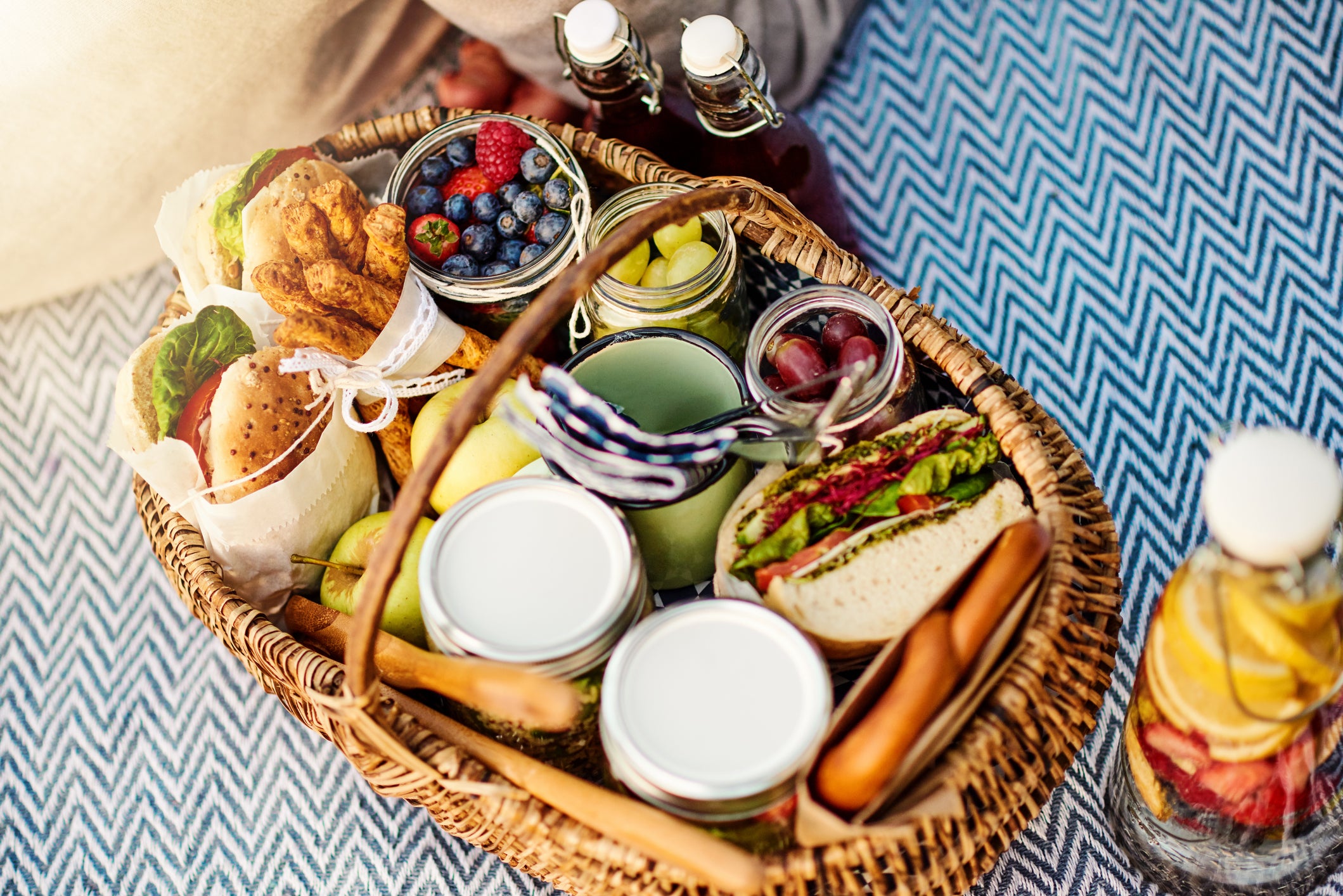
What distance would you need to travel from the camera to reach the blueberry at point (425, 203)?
2.72 feet

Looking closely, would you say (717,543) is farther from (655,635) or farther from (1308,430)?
(1308,430)

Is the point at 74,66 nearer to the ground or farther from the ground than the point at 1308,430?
nearer to the ground

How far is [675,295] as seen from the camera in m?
0.72

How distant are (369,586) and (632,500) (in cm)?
19

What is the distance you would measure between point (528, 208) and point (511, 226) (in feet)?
0.06

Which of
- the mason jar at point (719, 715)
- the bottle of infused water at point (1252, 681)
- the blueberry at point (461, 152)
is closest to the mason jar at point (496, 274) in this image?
the blueberry at point (461, 152)

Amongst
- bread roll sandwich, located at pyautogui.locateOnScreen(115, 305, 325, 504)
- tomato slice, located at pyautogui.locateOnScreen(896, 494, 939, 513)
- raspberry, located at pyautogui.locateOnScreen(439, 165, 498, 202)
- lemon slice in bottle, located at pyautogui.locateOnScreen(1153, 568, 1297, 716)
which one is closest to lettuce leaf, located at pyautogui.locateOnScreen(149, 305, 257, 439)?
bread roll sandwich, located at pyautogui.locateOnScreen(115, 305, 325, 504)

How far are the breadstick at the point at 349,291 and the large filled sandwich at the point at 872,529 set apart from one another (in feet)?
1.07

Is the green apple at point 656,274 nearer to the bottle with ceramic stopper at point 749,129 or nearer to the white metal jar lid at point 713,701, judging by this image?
the bottle with ceramic stopper at point 749,129

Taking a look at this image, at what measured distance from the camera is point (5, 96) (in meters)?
0.99

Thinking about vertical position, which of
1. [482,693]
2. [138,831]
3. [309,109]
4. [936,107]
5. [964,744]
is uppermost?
[936,107]

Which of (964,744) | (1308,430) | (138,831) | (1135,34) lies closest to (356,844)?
(138,831)

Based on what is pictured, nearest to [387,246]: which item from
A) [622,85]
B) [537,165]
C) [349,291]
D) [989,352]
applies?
[349,291]

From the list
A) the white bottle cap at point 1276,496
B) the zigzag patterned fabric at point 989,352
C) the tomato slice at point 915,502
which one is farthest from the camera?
the zigzag patterned fabric at point 989,352
